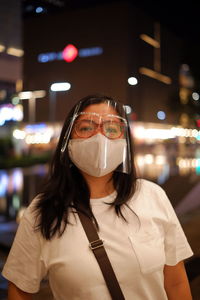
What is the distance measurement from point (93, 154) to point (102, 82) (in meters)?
28.9

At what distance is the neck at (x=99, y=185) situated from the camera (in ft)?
4.95

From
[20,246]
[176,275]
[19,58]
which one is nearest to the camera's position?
[20,246]

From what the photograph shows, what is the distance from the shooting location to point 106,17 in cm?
2586

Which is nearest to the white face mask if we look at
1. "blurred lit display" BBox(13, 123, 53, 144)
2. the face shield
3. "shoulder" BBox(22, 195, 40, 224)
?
the face shield

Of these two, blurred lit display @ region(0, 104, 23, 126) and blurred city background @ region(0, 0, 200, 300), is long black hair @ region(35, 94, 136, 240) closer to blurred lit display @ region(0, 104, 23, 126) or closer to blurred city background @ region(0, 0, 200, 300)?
blurred city background @ region(0, 0, 200, 300)

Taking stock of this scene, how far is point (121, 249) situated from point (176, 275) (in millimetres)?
364

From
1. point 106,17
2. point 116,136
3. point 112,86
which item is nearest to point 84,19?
point 106,17

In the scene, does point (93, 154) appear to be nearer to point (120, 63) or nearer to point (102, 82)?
point (102, 82)

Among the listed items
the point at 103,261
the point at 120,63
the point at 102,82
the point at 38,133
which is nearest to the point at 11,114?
the point at 102,82

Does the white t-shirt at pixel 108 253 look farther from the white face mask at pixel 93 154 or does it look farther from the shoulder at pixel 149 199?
the white face mask at pixel 93 154

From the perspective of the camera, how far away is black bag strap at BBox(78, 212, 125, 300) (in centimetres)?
129

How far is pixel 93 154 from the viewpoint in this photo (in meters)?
1.51

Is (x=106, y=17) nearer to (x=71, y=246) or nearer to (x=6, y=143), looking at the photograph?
(x=6, y=143)

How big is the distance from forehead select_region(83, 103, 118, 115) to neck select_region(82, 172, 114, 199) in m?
0.27
